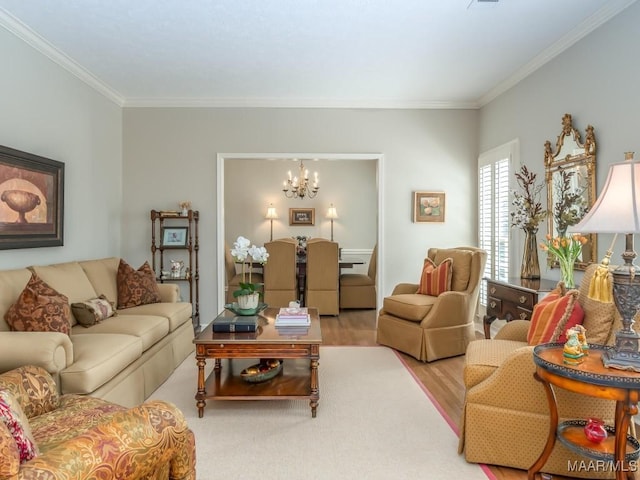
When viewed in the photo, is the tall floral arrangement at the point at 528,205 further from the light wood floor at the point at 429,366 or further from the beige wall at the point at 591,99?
the light wood floor at the point at 429,366

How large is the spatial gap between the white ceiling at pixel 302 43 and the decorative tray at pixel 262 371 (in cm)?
259

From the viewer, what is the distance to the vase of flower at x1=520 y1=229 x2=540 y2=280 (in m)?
3.93

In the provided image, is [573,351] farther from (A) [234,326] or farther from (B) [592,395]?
(A) [234,326]

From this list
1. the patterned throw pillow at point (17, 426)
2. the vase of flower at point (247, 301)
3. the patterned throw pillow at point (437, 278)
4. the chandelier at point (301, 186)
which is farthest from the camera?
the chandelier at point (301, 186)

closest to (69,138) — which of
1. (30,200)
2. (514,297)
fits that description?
(30,200)

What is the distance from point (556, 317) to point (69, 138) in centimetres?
435

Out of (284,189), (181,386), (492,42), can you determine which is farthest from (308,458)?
(284,189)

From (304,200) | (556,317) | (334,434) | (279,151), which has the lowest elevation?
(334,434)

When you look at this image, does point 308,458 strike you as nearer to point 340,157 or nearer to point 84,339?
point 84,339

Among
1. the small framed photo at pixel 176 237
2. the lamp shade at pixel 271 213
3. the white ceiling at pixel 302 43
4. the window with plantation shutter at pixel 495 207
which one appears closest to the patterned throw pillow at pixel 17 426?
the white ceiling at pixel 302 43

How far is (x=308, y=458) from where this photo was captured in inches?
95.2

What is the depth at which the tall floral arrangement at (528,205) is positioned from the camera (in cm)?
398

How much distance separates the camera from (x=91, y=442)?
1.27 m

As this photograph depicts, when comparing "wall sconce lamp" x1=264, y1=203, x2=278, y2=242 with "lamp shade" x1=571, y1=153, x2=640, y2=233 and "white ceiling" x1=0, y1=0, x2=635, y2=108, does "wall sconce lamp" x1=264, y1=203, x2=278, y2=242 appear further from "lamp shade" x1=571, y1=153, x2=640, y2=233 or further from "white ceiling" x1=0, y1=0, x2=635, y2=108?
"lamp shade" x1=571, y1=153, x2=640, y2=233
